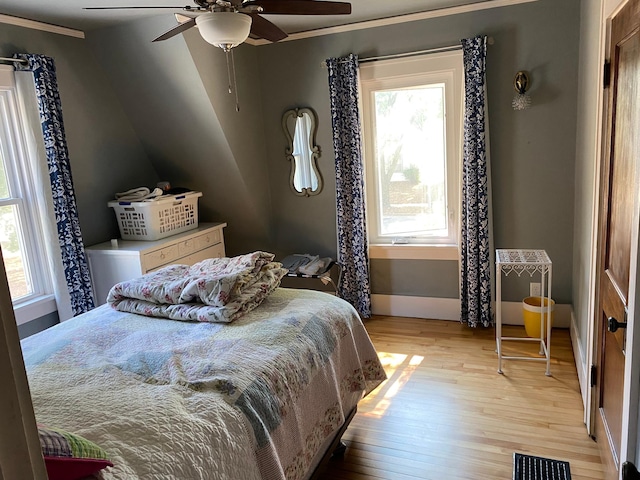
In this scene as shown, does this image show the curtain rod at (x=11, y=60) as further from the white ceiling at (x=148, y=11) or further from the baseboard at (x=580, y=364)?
the baseboard at (x=580, y=364)

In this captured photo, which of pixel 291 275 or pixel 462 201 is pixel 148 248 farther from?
pixel 462 201

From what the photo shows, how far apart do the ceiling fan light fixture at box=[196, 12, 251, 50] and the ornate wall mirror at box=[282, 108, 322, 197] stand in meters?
2.11

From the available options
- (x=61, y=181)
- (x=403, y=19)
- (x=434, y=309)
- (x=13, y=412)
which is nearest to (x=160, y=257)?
(x=61, y=181)

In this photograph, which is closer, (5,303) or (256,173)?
(5,303)

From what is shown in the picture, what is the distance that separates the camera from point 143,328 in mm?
1980

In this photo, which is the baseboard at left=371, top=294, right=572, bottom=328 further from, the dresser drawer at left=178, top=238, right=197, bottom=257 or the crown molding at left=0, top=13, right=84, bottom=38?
the crown molding at left=0, top=13, right=84, bottom=38

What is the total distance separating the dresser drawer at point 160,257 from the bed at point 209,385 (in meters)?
1.19

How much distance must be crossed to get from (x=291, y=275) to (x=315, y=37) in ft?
6.36

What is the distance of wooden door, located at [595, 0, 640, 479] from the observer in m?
1.62

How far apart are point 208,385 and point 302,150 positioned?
2.93 metres

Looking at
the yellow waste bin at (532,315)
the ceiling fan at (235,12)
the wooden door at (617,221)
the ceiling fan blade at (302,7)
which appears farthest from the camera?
the yellow waste bin at (532,315)

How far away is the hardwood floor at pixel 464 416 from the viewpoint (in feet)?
7.37

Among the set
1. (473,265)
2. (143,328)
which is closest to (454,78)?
(473,265)

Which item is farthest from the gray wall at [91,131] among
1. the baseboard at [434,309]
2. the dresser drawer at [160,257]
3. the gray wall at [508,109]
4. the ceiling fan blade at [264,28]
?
the baseboard at [434,309]
